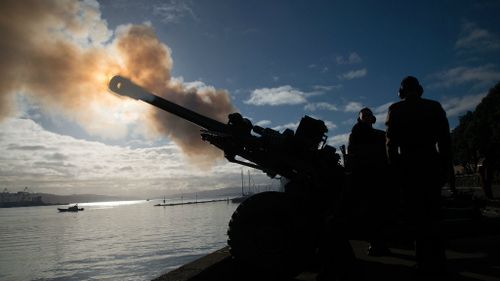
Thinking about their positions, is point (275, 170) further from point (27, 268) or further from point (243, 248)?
point (27, 268)

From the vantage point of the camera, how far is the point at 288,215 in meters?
3.86

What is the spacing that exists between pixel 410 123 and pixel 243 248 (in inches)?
90.7

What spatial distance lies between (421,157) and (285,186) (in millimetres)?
1924

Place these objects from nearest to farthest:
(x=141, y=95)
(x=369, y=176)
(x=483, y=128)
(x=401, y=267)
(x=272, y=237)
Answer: (x=272, y=237), (x=401, y=267), (x=369, y=176), (x=141, y=95), (x=483, y=128)

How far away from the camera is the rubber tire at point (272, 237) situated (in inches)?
149

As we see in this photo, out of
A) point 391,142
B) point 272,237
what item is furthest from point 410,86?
point 272,237

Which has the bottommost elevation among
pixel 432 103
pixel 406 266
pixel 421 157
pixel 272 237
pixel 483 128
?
pixel 406 266

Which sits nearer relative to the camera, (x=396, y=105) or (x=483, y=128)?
(x=396, y=105)

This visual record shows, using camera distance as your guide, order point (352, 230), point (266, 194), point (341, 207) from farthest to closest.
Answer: point (341, 207), point (266, 194), point (352, 230)

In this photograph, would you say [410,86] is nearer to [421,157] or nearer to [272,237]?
[421,157]

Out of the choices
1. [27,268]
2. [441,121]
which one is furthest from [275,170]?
[27,268]

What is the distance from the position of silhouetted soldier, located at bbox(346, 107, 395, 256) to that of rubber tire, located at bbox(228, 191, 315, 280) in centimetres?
82

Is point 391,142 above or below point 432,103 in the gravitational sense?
below

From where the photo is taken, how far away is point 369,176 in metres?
4.80
